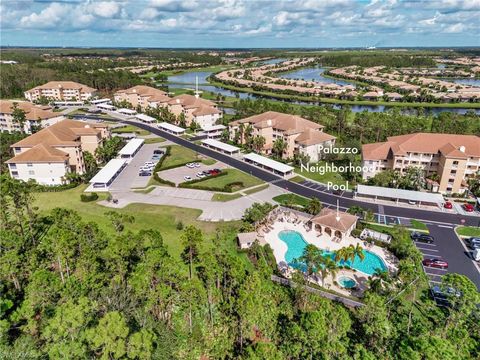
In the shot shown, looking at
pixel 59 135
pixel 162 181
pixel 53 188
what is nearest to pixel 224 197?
pixel 162 181

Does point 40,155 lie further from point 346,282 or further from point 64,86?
point 64,86

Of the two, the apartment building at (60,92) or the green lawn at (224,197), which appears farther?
the apartment building at (60,92)

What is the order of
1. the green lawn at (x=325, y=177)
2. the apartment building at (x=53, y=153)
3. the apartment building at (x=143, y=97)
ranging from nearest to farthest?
the apartment building at (x=53, y=153), the green lawn at (x=325, y=177), the apartment building at (x=143, y=97)

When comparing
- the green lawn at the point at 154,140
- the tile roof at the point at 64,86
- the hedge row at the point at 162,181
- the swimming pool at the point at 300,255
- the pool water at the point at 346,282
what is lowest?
the swimming pool at the point at 300,255

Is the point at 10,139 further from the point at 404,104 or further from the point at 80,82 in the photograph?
the point at 404,104

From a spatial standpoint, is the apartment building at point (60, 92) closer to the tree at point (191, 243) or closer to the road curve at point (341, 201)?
the road curve at point (341, 201)

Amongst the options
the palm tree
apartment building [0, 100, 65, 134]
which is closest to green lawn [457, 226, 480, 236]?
the palm tree

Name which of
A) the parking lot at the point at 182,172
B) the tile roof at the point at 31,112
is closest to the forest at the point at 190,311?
the parking lot at the point at 182,172
